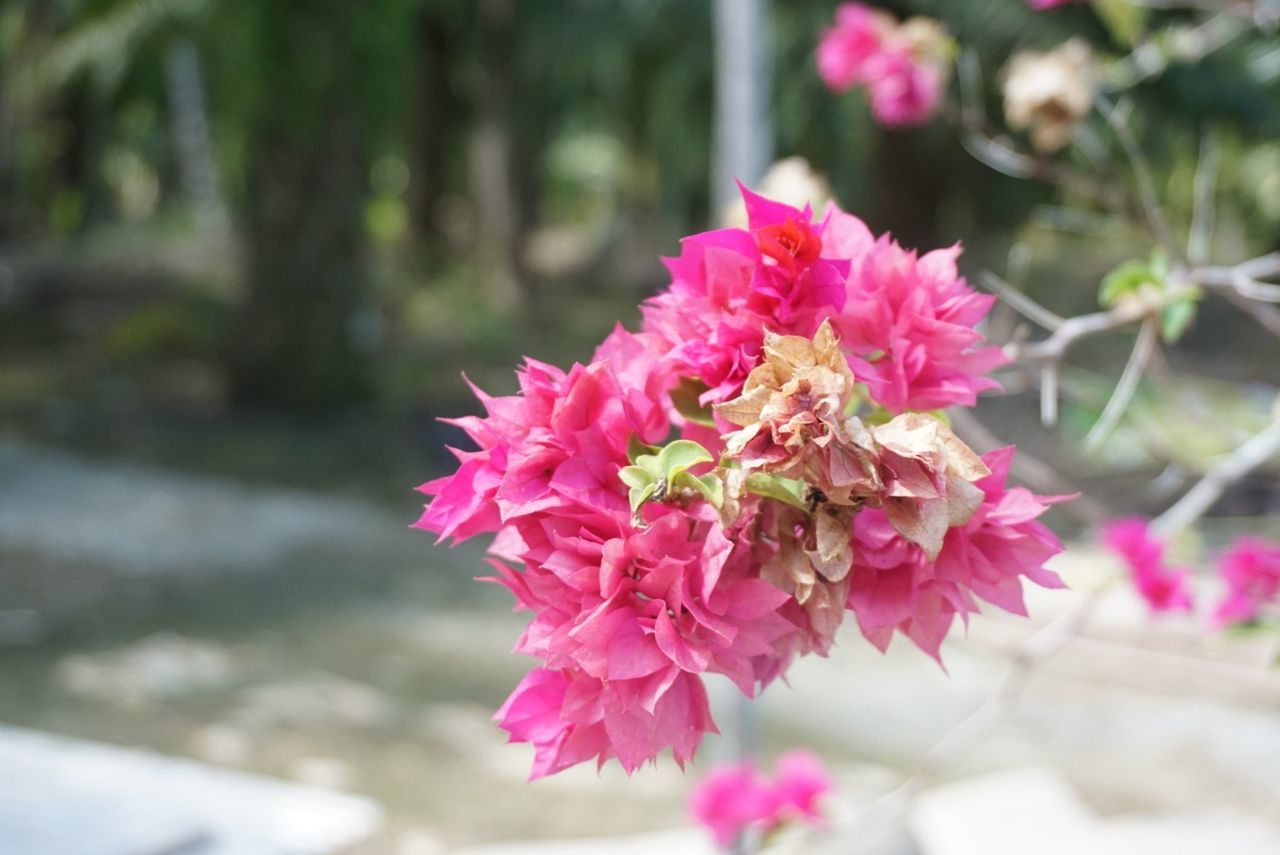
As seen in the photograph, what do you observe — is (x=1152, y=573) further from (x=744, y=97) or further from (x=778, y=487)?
(x=778, y=487)

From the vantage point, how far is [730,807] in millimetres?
1961

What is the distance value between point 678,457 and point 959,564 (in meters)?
0.15

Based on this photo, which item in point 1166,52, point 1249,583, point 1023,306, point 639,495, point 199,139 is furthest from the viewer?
point 199,139

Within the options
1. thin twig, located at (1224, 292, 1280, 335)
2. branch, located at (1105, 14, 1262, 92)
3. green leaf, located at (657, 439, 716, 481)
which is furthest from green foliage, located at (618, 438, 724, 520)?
branch, located at (1105, 14, 1262, 92)

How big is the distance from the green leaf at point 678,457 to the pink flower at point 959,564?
0.09m

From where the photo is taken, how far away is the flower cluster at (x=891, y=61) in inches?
86.6

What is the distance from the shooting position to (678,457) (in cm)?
64

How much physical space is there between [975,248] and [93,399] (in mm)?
6353

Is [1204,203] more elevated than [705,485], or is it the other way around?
[1204,203]

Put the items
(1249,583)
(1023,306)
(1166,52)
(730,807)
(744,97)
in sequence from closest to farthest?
(1023,306), (1249,583), (730,807), (1166,52), (744,97)

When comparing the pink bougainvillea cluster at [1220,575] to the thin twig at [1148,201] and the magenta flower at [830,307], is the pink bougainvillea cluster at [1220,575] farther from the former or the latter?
the magenta flower at [830,307]

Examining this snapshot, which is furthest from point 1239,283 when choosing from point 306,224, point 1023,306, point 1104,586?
point 306,224

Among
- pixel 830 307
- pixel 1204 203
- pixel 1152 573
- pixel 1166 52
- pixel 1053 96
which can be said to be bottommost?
pixel 830 307

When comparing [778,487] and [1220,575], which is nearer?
[778,487]
